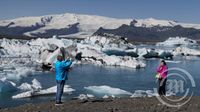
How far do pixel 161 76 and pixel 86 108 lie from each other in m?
2.46

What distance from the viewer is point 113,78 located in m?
21.7

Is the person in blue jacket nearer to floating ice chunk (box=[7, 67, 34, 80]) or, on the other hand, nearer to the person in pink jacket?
the person in pink jacket

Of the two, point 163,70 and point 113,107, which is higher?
point 163,70

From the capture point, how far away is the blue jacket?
7793mm

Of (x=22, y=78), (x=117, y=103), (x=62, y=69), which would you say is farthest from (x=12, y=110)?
(x=22, y=78)

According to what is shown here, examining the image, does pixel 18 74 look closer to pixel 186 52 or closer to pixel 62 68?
pixel 62 68

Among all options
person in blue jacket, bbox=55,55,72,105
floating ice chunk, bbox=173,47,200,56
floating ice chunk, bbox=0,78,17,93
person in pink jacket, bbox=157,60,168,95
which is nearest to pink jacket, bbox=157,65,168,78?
person in pink jacket, bbox=157,60,168,95

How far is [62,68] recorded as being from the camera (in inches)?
308

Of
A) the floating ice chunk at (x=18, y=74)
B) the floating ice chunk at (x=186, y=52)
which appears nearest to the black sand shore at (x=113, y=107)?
the floating ice chunk at (x=18, y=74)

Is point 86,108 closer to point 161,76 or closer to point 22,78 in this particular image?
point 161,76

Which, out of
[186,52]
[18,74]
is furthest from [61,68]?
[186,52]

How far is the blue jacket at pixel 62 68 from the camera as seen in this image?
779 centimetres

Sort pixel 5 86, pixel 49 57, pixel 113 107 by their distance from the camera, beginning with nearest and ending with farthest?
pixel 113 107
pixel 5 86
pixel 49 57

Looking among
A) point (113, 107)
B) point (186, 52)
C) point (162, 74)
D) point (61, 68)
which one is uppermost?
point (61, 68)
